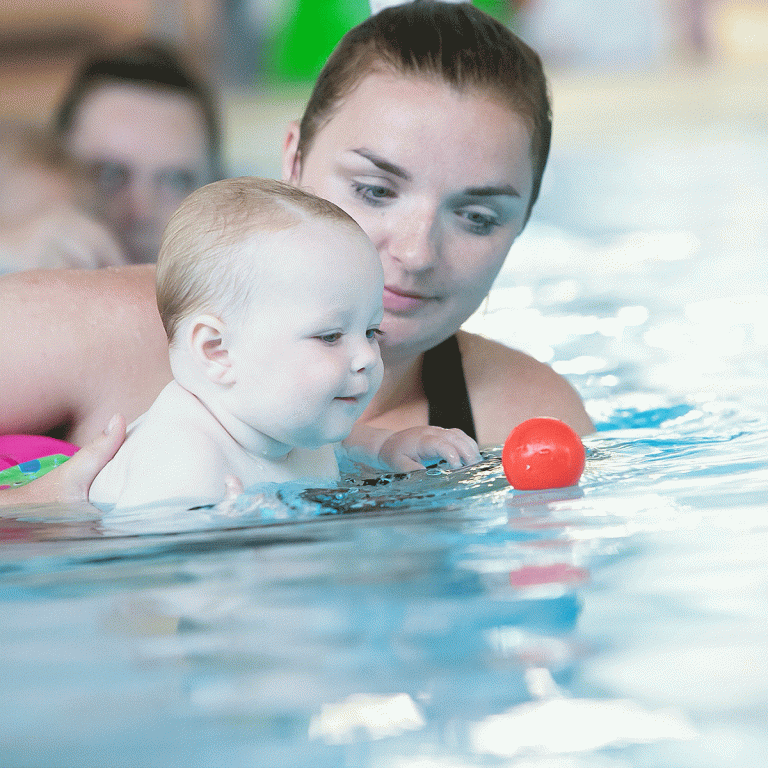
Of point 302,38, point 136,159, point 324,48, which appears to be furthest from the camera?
point 302,38

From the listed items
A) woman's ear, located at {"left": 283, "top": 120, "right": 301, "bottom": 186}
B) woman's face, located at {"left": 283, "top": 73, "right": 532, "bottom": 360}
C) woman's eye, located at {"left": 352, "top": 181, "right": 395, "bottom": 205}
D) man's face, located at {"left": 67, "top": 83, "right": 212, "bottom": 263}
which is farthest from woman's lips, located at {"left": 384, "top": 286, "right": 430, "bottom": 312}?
man's face, located at {"left": 67, "top": 83, "right": 212, "bottom": 263}

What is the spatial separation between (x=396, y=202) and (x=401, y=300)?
162 mm

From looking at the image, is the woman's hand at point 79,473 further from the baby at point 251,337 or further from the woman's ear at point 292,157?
the woman's ear at point 292,157

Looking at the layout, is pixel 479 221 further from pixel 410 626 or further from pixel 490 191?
pixel 410 626

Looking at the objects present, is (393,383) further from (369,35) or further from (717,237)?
(717,237)

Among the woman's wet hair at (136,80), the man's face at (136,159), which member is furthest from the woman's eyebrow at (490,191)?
the woman's wet hair at (136,80)

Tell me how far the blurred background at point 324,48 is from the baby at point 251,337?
7133mm

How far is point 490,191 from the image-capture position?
5.66 ft

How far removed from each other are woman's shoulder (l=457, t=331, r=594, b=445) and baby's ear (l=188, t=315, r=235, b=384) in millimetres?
862

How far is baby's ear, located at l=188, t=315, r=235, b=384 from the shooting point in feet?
4.16

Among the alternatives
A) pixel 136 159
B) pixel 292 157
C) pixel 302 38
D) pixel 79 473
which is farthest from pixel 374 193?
pixel 302 38

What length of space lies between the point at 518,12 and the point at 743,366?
293 inches

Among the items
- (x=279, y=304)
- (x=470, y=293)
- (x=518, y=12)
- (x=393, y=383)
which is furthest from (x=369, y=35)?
(x=518, y=12)

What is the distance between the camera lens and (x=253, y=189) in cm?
130
